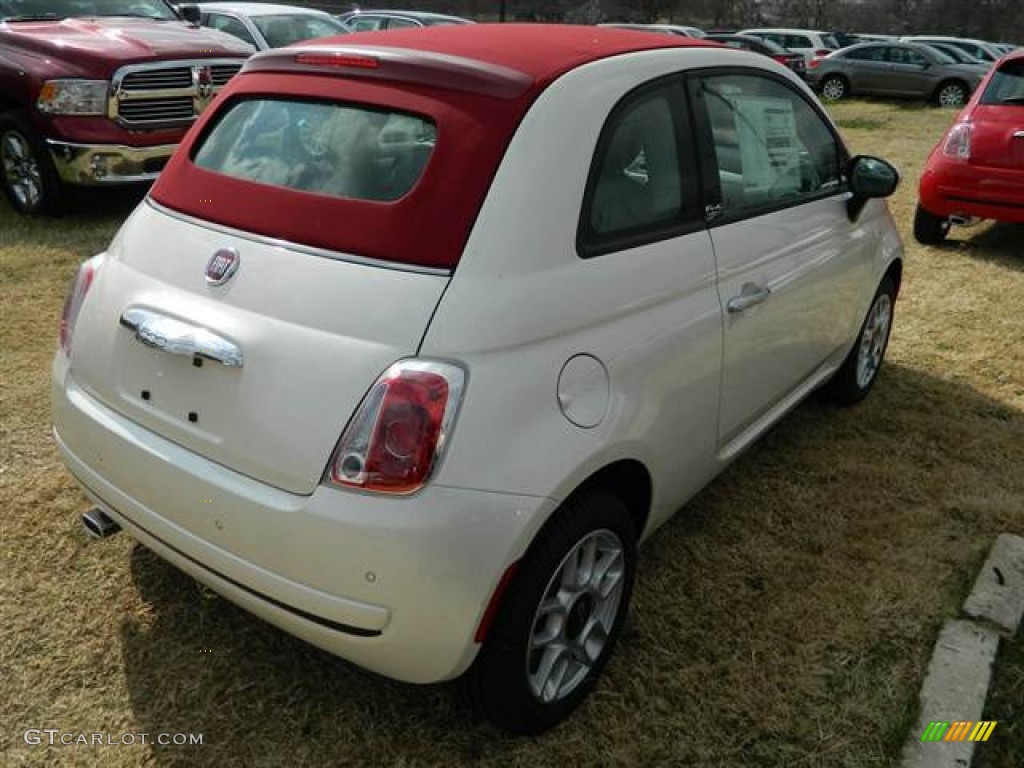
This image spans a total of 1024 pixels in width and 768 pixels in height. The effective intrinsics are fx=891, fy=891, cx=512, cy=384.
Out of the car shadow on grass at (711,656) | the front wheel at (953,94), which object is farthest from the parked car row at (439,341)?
the front wheel at (953,94)

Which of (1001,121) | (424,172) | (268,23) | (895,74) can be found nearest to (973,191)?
(1001,121)

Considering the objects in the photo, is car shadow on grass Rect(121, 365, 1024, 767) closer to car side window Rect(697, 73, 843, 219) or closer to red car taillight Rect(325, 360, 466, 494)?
red car taillight Rect(325, 360, 466, 494)

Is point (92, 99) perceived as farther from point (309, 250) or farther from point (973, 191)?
point (973, 191)

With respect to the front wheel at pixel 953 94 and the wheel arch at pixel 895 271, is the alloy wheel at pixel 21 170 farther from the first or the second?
the front wheel at pixel 953 94

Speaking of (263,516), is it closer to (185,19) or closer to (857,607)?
(857,607)

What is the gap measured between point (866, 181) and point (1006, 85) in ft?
14.4

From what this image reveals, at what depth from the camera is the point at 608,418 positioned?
2.24 m

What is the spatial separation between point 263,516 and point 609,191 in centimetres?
121

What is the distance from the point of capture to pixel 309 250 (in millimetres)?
2186

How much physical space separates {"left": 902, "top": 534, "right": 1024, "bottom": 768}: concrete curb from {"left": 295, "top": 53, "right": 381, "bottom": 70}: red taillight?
2324 mm

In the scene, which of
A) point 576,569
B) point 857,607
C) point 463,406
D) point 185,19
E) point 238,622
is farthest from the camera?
point 185,19

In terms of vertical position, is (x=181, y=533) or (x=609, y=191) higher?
(x=609, y=191)

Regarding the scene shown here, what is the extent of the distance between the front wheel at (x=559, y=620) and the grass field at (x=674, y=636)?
0.13 meters

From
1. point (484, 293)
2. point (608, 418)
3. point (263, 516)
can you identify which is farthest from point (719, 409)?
point (263, 516)
